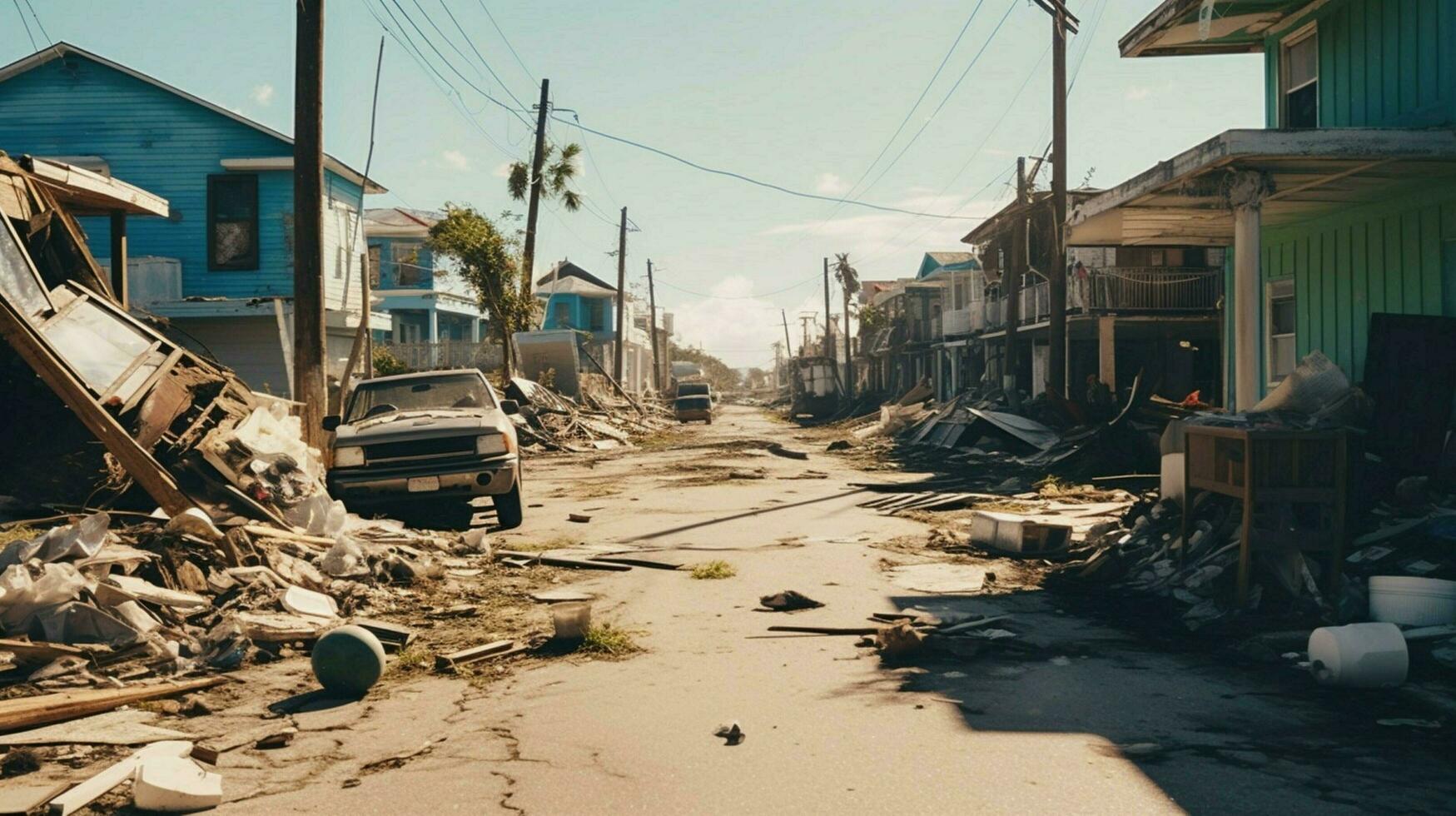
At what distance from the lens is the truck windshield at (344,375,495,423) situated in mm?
14648

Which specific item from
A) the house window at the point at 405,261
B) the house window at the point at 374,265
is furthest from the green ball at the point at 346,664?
the house window at the point at 405,261

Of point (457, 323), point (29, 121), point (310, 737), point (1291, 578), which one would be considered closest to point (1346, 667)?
point (1291, 578)

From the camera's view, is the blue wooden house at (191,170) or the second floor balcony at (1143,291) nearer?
the blue wooden house at (191,170)

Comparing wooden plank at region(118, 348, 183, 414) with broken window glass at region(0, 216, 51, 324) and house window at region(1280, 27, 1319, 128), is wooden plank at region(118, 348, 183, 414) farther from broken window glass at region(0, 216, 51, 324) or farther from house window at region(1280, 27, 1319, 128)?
house window at region(1280, 27, 1319, 128)

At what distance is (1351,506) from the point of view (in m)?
9.17

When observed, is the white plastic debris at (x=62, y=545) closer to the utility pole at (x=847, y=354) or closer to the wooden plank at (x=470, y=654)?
the wooden plank at (x=470, y=654)

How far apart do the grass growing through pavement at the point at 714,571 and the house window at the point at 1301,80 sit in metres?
9.40

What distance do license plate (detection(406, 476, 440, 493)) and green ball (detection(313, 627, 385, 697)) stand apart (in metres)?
6.72

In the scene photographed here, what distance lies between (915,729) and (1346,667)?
254 centimetres

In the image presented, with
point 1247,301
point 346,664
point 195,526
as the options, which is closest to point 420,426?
point 195,526

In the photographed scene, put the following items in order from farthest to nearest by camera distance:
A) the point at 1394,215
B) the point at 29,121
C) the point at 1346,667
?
the point at 29,121 < the point at 1394,215 < the point at 1346,667

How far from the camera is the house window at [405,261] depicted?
50531 mm

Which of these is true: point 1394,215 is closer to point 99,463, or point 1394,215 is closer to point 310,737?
point 310,737

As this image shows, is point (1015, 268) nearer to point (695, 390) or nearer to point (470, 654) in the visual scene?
point (695, 390)
